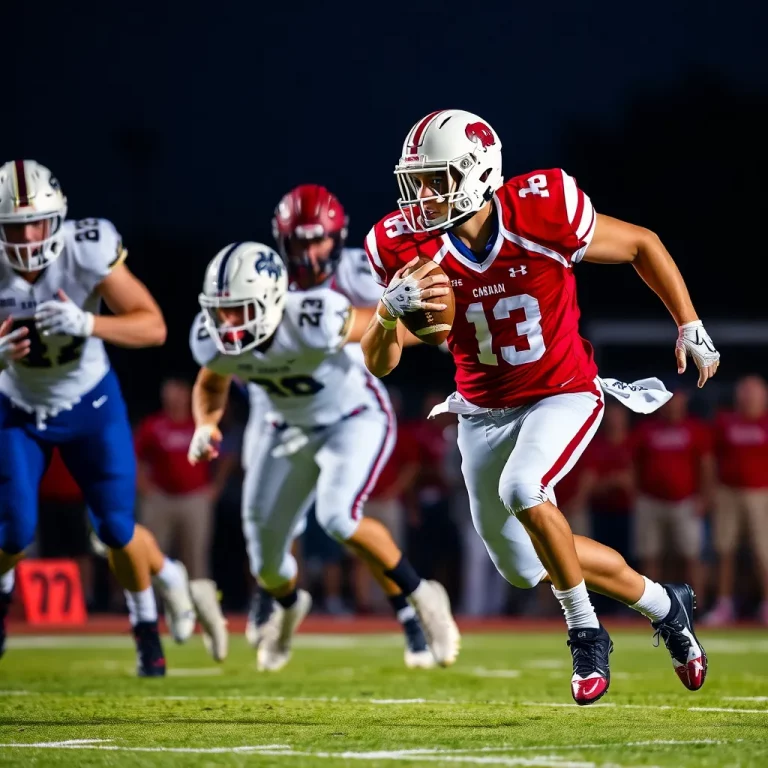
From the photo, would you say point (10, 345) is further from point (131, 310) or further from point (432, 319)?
point (432, 319)

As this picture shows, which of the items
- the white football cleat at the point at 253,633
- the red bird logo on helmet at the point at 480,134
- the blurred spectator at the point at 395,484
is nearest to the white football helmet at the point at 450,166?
the red bird logo on helmet at the point at 480,134

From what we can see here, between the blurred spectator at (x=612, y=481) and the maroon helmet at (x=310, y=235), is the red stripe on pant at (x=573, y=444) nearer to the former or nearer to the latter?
the maroon helmet at (x=310, y=235)

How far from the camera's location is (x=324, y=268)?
7109 millimetres

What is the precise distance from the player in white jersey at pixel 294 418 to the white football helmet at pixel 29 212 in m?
0.68

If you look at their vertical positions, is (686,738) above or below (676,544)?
above

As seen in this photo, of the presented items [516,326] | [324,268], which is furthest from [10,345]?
[516,326]

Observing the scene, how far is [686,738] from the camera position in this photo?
4180 millimetres

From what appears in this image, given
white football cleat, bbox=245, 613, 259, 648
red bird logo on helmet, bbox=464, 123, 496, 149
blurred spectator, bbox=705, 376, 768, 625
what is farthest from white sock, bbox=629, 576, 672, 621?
blurred spectator, bbox=705, 376, 768, 625

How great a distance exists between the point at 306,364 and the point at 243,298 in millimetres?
458

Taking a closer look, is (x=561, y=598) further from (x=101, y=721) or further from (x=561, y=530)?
(x=101, y=721)

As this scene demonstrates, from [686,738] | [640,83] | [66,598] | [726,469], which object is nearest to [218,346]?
[686,738]

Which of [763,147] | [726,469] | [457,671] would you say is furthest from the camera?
[763,147]

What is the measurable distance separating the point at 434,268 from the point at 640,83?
29.7 metres

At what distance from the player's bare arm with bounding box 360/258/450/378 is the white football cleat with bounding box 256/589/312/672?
8.21ft
